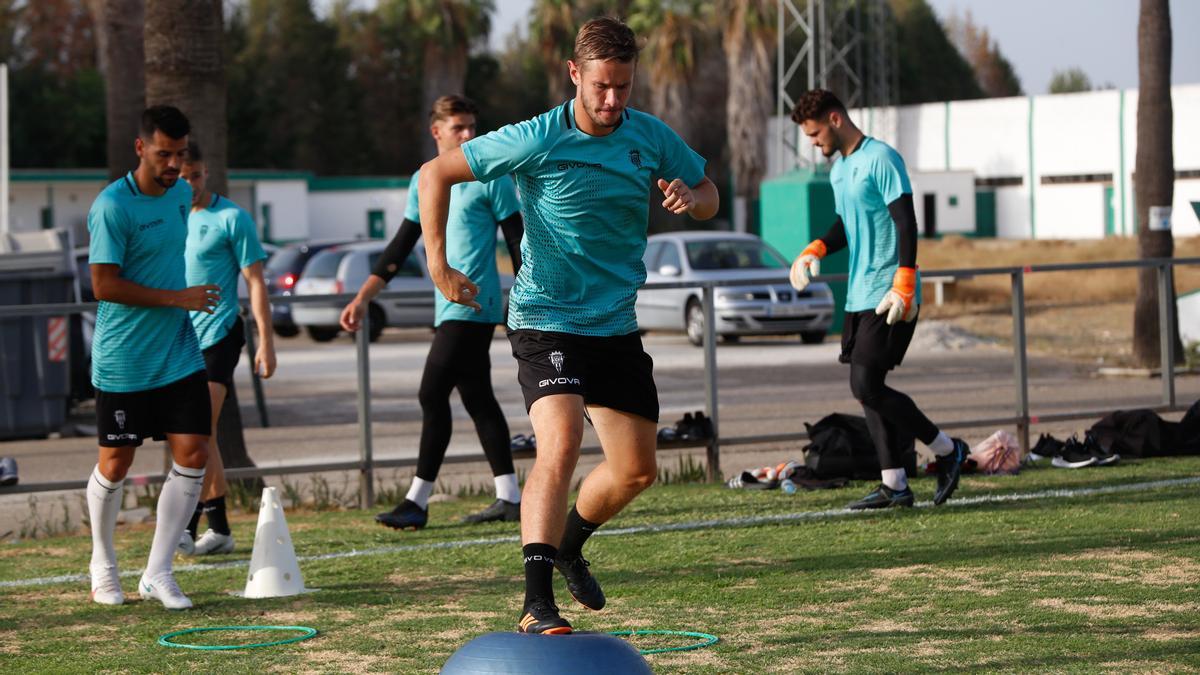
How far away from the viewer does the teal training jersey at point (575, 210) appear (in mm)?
5453

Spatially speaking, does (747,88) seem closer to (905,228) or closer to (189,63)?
(189,63)

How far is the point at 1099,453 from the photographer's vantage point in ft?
34.8

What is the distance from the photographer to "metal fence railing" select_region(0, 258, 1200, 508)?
375 inches

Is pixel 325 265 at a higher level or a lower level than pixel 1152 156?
lower

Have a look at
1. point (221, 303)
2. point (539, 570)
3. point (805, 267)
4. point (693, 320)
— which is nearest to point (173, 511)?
point (221, 303)

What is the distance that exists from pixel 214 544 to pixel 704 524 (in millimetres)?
2581

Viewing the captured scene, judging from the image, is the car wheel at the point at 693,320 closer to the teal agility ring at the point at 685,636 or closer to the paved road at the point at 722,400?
the paved road at the point at 722,400

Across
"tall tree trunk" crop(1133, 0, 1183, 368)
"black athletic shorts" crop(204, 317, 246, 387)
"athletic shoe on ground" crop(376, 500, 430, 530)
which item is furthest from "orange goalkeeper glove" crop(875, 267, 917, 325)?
"tall tree trunk" crop(1133, 0, 1183, 368)

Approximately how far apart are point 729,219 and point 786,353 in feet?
151

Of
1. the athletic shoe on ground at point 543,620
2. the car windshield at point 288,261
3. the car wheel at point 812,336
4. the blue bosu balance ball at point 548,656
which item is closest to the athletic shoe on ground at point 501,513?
the athletic shoe on ground at point 543,620

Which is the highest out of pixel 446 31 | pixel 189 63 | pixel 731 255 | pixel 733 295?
pixel 446 31

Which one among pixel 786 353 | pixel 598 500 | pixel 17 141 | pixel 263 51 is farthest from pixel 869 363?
pixel 263 51

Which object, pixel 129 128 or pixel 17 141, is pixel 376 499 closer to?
pixel 129 128

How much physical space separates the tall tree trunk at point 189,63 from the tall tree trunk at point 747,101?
40.4 meters
